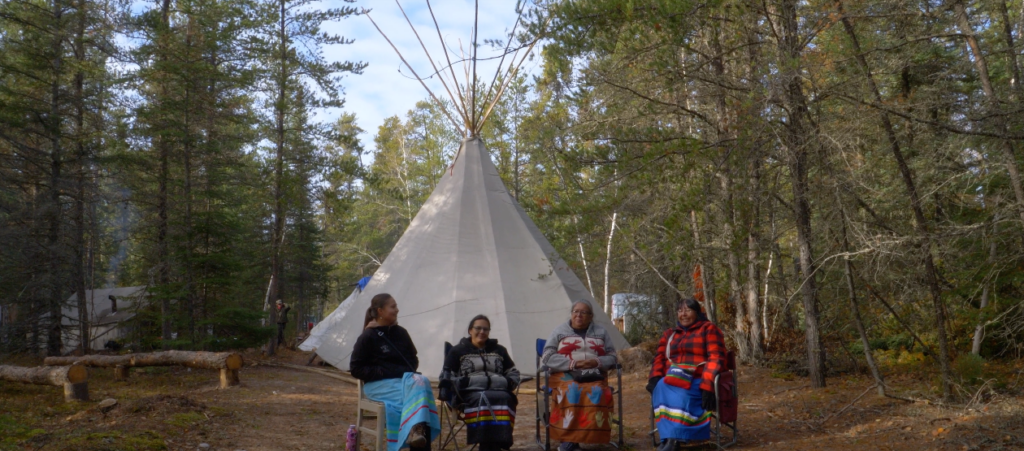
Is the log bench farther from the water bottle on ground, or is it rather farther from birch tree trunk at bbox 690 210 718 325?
birch tree trunk at bbox 690 210 718 325

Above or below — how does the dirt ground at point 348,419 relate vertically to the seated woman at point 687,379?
below

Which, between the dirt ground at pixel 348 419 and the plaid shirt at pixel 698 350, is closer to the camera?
the dirt ground at pixel 348 419

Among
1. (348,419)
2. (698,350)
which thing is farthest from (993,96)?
(348,419)

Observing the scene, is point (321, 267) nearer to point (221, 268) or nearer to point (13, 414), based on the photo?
point (221, 268)

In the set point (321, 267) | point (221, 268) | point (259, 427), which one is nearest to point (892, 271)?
point (259, 427)

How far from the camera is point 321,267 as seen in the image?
22750 mm

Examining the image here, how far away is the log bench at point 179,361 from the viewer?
820cm

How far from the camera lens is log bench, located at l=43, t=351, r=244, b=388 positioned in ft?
26.9

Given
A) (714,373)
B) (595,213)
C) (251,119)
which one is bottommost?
(714,373)

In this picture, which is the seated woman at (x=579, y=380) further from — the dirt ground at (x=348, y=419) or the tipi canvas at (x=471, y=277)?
the tipi canvas at (x=471, y=277)

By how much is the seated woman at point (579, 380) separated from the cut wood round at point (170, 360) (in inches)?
180

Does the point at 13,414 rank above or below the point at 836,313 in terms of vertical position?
below

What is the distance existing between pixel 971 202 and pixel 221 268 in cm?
984

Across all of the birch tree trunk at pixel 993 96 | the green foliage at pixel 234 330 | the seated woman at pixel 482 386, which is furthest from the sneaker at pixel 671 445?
the green foliage at pixel 234 330
